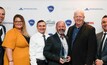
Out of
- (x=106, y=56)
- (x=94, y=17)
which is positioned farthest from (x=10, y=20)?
(x=106, y=56)

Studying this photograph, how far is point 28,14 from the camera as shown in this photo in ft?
13.8

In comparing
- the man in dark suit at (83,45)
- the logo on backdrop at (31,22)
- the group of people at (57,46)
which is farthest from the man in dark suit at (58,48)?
the logo on backdrop at (31,22)

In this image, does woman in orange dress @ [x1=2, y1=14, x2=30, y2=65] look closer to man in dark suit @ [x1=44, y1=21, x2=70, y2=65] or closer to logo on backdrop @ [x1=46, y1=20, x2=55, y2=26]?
man in dark suit @ [x1=44, y1=21, x2=70, y2=65]

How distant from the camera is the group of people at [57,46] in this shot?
335 cm

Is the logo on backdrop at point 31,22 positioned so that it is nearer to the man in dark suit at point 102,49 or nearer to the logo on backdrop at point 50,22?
the logo on backdrop at point 50,22

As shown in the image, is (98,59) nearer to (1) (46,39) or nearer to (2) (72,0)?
(1) (46,39)

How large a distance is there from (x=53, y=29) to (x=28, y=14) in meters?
0.55

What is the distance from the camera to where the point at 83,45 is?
3.36m

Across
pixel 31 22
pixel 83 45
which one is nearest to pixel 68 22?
pixel 31 22

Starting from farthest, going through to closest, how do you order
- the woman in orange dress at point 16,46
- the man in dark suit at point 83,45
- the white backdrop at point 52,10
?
the white backdrop at point 52,10 → the woman in orange dress at point 16,46 → the man in dark suit at point 83,45

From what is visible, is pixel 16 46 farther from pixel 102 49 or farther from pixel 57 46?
pixel 102 49

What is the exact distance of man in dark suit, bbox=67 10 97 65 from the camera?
131 inches

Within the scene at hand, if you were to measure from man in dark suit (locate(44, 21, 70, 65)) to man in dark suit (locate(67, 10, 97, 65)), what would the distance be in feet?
0.38

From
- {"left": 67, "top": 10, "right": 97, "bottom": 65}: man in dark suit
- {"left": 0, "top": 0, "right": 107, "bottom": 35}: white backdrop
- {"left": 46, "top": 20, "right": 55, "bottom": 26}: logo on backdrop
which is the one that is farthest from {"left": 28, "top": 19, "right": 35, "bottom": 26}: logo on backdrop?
{"left": 67, "top": 10, "right": 97, "bottom": 65}: man in dark suit
